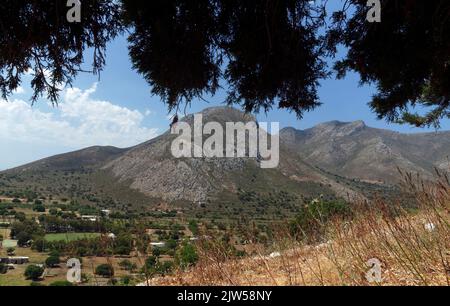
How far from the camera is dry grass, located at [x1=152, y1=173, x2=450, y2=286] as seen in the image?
3531mm

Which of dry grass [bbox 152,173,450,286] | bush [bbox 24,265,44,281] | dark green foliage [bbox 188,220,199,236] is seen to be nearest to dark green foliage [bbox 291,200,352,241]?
dry grass [bbox 152,173,450,286]

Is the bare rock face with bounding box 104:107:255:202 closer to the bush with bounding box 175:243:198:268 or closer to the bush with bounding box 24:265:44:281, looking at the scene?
the bush with bounding box 24:265:44:281

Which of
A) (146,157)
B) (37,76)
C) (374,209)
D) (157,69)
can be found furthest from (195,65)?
(146,157)

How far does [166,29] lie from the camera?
3.50 m

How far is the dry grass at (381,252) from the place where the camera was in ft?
11.6

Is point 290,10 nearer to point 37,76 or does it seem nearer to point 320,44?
point 320,44

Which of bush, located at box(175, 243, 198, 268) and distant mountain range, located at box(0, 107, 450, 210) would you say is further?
distant mountain range, located at box(0, 107, 450, 210)

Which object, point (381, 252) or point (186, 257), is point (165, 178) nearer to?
point (186, 257)

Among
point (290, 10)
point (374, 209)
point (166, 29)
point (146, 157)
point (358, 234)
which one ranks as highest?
point (146, 157)

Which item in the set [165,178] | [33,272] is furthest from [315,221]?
[165,178]

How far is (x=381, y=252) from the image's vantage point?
4172mm

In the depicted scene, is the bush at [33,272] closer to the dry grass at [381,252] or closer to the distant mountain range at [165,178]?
the dry grass at [381,252]

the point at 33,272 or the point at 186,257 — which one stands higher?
the point at 186,257
